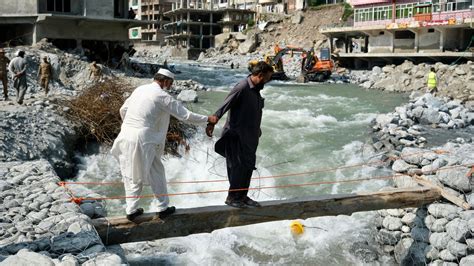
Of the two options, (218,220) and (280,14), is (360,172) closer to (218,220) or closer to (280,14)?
(218,220)

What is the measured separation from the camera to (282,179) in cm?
1192

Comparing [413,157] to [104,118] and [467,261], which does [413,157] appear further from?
[104,118]

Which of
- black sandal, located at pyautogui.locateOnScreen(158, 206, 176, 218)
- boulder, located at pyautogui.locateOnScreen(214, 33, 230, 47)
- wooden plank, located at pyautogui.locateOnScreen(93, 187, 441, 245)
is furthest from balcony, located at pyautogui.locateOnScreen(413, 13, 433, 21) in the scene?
black sandal, located at pyautogui.locateOnScreen(158, 206, 176, 218)

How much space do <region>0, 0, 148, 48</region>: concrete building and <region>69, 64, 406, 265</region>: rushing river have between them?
837cm

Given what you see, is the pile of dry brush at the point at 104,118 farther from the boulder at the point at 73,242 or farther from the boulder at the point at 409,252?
the boulder at the point at 73,242

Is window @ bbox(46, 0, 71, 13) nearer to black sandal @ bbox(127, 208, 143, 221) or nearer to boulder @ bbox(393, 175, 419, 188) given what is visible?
boulder @ bbox(393, 175, 419, 188)

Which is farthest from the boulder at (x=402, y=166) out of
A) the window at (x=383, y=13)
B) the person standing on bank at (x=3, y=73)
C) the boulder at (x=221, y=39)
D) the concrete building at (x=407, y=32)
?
the boulder at (x=221, y=39)

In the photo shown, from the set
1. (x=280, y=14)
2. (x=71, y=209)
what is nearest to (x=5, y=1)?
(x=71, y=209)

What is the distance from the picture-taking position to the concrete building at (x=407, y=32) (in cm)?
3525

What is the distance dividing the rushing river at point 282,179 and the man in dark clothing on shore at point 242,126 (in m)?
2.06

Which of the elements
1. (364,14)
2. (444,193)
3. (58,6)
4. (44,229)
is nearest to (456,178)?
(444,193)

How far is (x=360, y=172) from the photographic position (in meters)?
12.2

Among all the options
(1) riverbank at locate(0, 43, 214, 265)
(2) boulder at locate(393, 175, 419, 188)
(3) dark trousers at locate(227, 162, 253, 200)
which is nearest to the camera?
(1) riverbank at locate(0, 43, 214, 265)

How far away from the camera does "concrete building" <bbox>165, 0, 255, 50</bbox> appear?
72.9 m
